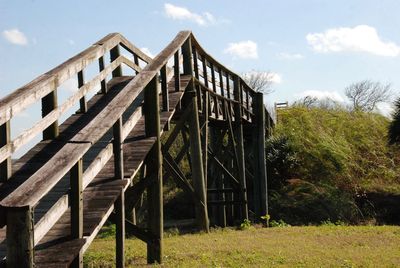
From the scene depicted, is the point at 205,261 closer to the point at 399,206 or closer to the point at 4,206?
the point at 4,206

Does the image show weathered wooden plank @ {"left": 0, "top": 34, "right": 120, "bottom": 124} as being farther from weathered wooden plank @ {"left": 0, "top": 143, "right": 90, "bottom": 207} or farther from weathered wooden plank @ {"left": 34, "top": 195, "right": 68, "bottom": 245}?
weathered wooden plank @ {"left": 0, "top": 143, "right": 90, "bottom": 207}

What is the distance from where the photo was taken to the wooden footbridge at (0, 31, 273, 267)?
357cm

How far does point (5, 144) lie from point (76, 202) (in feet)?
6.01

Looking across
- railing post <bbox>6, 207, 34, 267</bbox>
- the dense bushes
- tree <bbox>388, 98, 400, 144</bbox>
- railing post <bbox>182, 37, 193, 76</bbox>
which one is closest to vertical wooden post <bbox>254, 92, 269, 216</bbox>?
the dense bushes

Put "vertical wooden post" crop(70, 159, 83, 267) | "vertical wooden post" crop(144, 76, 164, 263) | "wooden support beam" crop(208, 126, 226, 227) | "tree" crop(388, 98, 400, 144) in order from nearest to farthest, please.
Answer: "vertical wooden post" crop(70, 159, 83, 267) < "vertical wooden post" crop(144, 76, 164, 263) < "wooden support beam" crop(208, 126, 226, 227) < "tree" crop(388, 98, 400, 144)

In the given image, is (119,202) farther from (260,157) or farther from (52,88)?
(260,157)

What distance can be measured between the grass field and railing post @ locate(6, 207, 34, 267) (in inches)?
149

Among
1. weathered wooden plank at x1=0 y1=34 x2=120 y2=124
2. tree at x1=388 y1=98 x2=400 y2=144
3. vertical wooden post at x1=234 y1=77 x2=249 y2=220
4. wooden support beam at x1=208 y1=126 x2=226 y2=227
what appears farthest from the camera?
tree at x1=388 y1=98 x2=400 y2=144

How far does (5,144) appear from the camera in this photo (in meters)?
5.56

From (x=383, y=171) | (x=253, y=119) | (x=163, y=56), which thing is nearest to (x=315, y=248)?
(x=163, y=56)

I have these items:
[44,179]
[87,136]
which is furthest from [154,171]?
[44,179]

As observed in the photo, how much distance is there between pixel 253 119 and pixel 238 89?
2217mm

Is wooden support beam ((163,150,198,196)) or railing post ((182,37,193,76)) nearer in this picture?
wooden support beam ((163,150,198,196))

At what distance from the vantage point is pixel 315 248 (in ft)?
26.8
